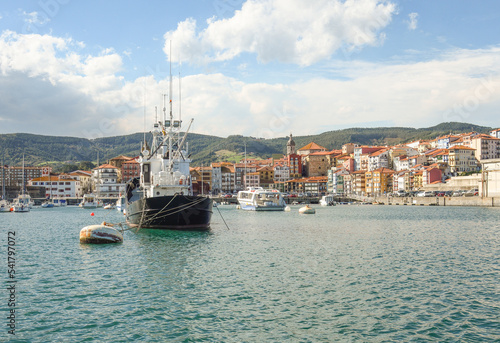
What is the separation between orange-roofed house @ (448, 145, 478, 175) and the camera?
16325cm

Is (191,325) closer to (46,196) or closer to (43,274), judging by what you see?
(43,274)

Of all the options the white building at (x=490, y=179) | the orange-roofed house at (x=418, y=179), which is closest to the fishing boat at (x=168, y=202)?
the white building at (x=490, y=179)

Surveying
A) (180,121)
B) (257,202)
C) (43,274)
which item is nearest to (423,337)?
(43,274)

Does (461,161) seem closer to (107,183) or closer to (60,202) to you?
(107,183)

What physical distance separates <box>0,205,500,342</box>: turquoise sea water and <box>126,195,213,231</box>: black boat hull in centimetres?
1042

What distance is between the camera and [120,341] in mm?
13656

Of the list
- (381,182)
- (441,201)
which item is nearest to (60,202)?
(381,182)

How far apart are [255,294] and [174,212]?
26.3 m

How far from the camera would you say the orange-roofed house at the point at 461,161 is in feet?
536

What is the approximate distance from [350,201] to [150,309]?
157 meters

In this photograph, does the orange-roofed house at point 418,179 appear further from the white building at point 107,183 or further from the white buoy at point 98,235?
the white buoy at point 98,235

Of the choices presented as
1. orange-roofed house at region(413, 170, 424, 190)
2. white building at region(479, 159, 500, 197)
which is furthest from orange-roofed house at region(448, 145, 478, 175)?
white building at region(479, 159, 500, 197)

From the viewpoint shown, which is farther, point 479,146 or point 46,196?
point 46,196

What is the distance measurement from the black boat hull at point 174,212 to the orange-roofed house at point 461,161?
139 m
